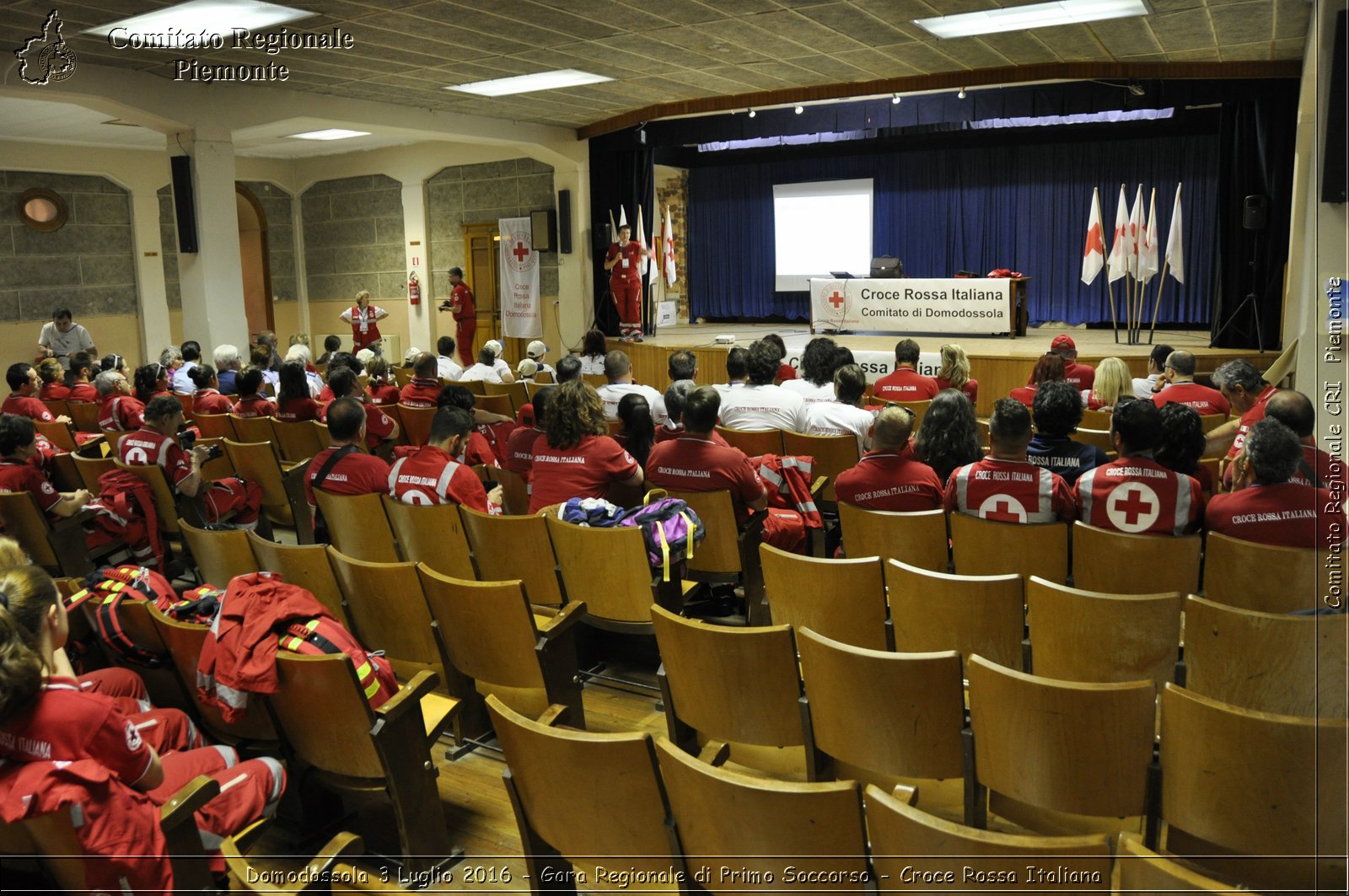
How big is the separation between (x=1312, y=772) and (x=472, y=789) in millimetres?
2181

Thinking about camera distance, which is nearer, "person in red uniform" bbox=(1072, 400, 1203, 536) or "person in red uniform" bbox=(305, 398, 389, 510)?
"person in red uniform" bbox=(1072, 400, 1203, 536)

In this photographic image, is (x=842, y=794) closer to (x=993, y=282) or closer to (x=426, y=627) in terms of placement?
(x=426, y=627)

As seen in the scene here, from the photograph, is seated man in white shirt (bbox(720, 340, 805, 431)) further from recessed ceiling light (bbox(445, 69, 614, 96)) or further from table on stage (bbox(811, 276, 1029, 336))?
table on stage (bbox(811, 276, 1029, 336))

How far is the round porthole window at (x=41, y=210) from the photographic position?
42.7 ft

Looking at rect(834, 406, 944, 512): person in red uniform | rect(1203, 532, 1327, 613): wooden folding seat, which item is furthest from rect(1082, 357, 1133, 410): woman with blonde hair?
rect(1203, 532, 1327, 613): wooden folding seat

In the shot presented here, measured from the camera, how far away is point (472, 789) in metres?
2.96

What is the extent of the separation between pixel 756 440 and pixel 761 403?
31 centimetres

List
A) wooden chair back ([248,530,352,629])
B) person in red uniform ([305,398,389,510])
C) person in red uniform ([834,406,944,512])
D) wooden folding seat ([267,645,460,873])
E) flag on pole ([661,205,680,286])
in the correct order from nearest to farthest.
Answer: wooden folding seat ([267,645,460,873]) → wooden chair back ([248,530,352,629]) → person in red uniform ([834,406,944,512]) → person in red uniform ([305,398,389,510]) → flag on pole ([661,205,680,286])

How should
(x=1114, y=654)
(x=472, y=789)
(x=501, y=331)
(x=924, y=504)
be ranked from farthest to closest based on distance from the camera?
(x=501, y=331) < (x=924, y=504) < (x=472, y=789) < (x=1114, y=654)

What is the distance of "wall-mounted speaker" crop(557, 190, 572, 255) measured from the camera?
13.1 meters

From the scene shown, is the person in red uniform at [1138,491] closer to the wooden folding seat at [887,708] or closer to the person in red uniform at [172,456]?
the wooden folding seat at [887,708]

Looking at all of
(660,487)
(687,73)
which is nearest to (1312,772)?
(660,487)

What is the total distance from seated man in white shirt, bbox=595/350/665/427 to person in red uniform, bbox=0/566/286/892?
3.86 m

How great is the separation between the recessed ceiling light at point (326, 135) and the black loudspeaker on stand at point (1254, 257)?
34.2 ft
